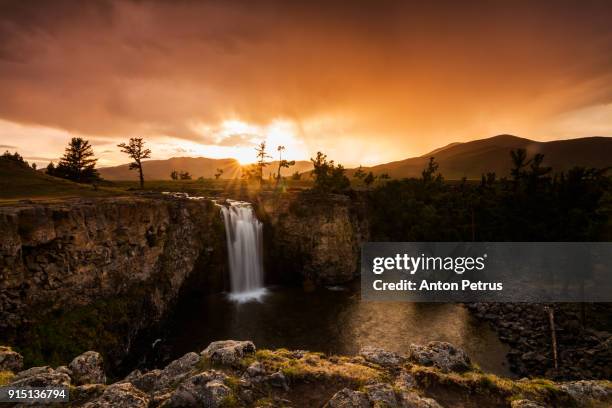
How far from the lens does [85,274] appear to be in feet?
80.8

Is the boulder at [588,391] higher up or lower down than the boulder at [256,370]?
lower down

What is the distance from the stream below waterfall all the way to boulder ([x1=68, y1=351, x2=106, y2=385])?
51.4 feet

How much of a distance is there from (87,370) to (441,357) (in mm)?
14817

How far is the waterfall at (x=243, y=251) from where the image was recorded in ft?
143

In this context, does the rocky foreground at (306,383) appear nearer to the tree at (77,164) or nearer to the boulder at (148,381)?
the boulder at (148,381)

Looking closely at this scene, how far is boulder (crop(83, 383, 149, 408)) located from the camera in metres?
9.37

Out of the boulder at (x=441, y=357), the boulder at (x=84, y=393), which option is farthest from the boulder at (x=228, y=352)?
the boulder at (x=441, y=357)

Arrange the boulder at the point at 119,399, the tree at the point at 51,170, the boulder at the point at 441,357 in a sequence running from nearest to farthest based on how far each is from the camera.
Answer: the boulder at the point at 119,399 → the boulder at the point at 441,357 → the tree at the point at 51,170

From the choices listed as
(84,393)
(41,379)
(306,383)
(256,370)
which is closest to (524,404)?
(306,383)

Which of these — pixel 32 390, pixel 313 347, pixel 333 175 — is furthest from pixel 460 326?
pixel 333 175

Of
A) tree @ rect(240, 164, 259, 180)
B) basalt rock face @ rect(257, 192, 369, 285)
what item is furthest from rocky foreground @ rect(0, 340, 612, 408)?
tree @ rect(240, 164, 259, 180)

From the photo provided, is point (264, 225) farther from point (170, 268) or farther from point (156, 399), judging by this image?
point (156, 399)

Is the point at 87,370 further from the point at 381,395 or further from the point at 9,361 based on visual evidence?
the point at 381,395

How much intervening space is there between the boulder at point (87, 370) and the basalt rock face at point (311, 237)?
35566 mm
